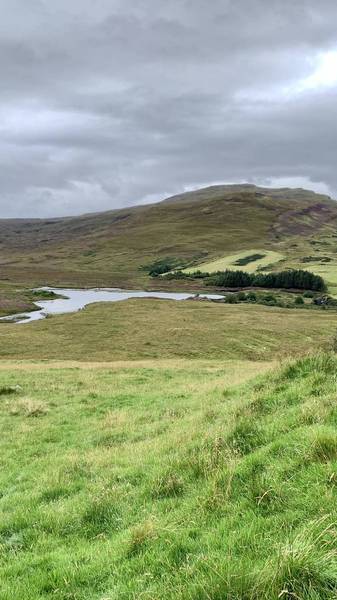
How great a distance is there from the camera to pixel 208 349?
55875 mm

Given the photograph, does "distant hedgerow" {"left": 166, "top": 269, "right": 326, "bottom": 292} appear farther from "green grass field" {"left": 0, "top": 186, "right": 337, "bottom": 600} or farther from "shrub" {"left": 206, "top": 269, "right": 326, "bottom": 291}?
"green grass field" {"left": 0, "top": 186, "right": 337, "bottom": 600}

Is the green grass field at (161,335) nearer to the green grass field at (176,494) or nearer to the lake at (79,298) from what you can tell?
the lake at (79,298)

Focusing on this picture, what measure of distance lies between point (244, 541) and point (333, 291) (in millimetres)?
129357

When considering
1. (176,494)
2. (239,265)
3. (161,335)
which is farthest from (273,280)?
(176,494)

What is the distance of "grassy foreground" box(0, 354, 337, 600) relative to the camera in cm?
516

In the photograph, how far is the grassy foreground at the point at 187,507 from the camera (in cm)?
516

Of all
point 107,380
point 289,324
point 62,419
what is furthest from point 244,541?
point 289,324

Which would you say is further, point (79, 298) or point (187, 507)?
point (79, 298)

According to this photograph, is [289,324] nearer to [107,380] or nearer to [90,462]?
[107,380]

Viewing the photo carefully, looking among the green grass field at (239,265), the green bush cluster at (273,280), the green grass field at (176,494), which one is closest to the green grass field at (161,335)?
the green grass field at (176,494)

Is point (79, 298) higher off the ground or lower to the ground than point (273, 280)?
lower

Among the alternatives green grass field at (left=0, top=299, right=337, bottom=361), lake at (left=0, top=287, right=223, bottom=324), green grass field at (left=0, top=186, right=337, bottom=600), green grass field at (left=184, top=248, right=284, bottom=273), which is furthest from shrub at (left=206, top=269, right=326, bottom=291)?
green grass field at (left=0, top=186, right=337, bottom=600)

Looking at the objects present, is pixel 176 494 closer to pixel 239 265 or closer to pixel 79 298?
pixel 79 298

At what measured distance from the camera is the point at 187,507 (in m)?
7.54
